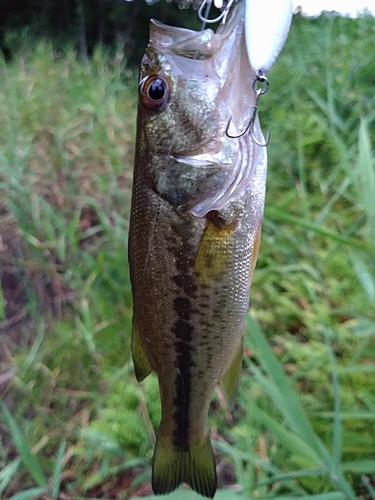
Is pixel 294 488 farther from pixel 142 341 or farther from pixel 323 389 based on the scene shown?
pixel 142 341

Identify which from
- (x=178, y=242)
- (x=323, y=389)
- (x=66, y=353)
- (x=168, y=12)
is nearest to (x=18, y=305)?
(x=66, y=353)

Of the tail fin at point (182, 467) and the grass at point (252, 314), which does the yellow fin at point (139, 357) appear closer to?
the tail fin at point (182, 467)

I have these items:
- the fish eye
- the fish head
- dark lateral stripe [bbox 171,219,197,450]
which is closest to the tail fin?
dark lateral stripe [bbox 171,219,197,450]

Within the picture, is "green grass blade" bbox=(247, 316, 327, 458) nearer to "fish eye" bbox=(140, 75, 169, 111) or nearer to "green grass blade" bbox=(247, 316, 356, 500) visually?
"green grass blade" bbox=(247, 316, 356, 500)

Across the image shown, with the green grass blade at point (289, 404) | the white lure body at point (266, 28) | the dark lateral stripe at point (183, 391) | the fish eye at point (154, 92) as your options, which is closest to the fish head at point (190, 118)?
the fish eye at point (154, 92)

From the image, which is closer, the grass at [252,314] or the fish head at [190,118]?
Answer: the fish head at [190,118]

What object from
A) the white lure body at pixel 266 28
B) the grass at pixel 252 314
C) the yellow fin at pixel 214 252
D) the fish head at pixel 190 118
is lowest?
the grass at pixel 252 314
